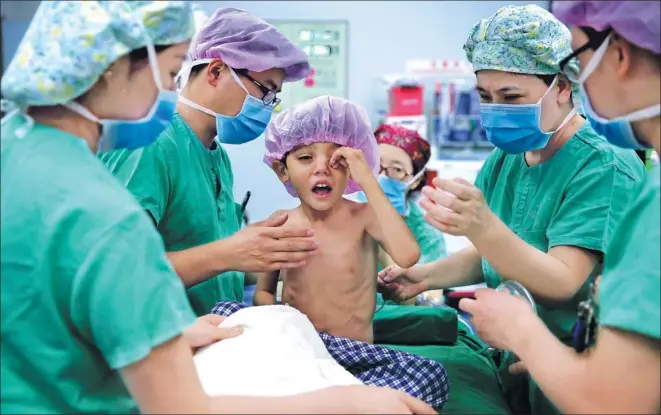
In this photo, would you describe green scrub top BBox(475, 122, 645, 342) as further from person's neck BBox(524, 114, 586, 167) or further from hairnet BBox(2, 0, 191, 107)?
hairnet BBox(2, 0, 191, 107)

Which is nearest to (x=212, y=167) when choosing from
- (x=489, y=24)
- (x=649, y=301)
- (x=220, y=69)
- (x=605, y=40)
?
(x=220, y=69)

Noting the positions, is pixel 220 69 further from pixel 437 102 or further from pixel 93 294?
pixel 437 102

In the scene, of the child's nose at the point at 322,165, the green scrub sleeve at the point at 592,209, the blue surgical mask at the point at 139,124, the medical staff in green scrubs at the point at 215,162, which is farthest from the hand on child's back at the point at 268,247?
the green scrub sleeve at the point at 592,209

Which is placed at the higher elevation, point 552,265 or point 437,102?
point 552,265

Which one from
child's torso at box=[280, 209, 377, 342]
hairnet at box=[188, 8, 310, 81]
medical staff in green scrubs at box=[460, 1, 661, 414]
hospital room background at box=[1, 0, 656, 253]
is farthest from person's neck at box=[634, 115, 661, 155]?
hospital room background at box=[1, 0, 656, 253]

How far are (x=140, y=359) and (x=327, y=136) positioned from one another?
3.81 ft

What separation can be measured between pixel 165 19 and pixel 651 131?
36.8 inches

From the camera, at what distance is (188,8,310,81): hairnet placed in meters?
1.96

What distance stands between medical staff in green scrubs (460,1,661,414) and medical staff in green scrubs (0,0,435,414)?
0.99 ft

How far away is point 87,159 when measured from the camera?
3.44ft

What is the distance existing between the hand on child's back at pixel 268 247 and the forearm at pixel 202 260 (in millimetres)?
28

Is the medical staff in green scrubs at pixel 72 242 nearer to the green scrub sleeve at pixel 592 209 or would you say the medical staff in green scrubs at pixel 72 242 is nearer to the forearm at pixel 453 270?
the green scrub sleeve at pixel 592 209

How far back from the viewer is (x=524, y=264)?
1573 millimetres

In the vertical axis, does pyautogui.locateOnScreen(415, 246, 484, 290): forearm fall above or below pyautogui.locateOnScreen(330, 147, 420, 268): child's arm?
below
